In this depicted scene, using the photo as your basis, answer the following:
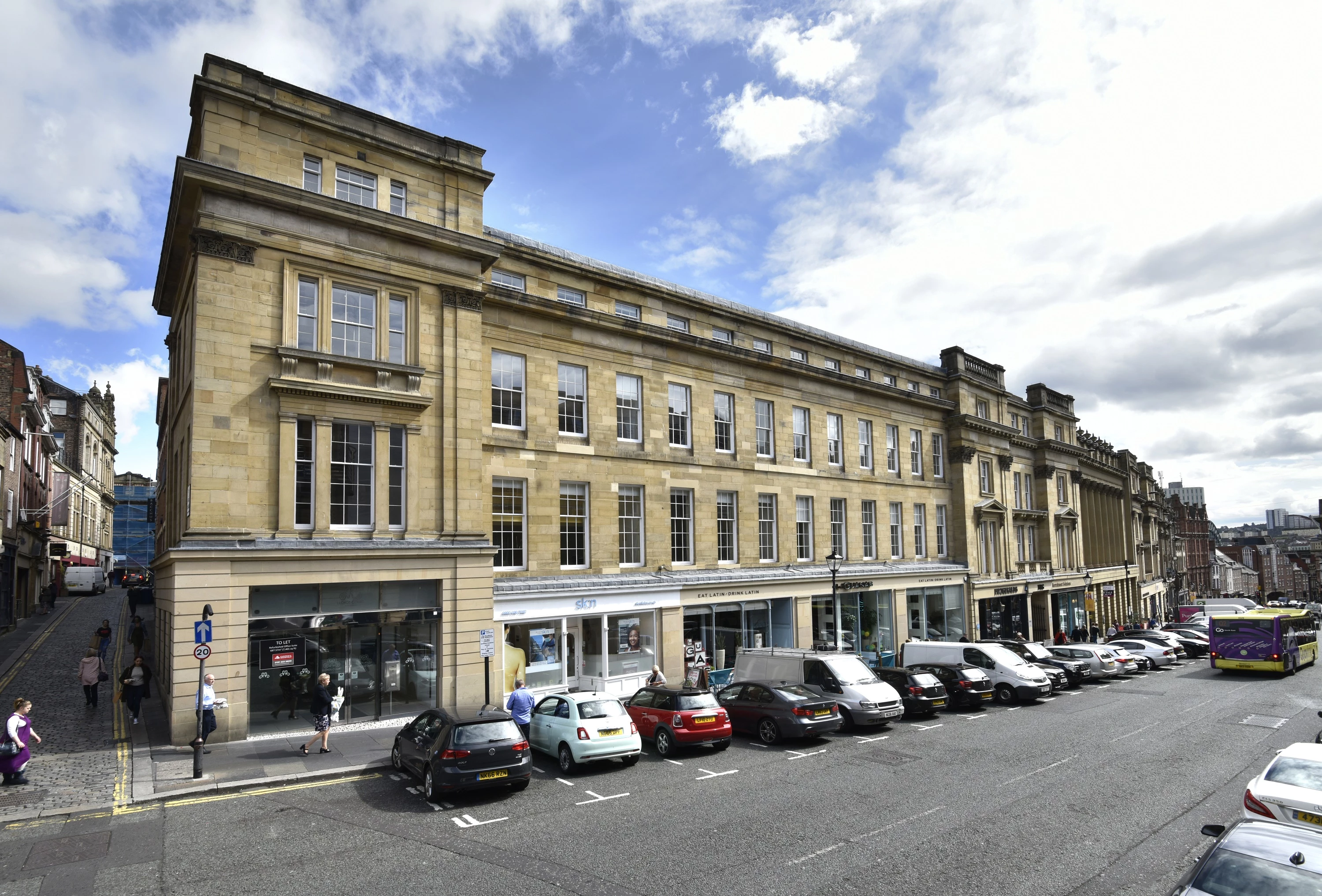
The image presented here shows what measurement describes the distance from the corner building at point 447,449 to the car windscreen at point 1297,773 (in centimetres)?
1689

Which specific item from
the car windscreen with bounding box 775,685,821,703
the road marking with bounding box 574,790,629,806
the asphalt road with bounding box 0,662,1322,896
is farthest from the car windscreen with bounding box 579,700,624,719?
the car windscreen with bounding box 775,685,821,703

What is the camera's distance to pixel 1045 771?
1489 cm

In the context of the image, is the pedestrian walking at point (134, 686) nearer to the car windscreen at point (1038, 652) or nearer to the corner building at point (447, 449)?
the corner building at point (447, 449)

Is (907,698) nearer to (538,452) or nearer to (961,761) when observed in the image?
(961,761)

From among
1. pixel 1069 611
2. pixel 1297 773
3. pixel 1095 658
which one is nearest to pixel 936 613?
pixel 1095 658

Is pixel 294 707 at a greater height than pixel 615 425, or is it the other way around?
pixel 615 425

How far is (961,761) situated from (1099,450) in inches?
2337

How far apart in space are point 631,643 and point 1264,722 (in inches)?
697

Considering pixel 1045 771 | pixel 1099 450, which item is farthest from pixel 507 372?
pixel 1099 450

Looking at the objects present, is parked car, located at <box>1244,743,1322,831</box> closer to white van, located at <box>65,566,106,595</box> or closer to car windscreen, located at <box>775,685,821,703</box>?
car windscreen, located at <box>775,685,821,703</box>

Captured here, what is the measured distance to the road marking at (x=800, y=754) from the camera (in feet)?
55.5

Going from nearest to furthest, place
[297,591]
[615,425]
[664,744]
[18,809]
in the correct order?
[18,809] < [664,744] < [297,591] < [615,425]

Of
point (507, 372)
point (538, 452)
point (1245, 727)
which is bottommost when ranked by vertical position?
point (1245, 727)

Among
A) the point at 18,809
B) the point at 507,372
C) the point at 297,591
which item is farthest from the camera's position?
the point at 507,372
